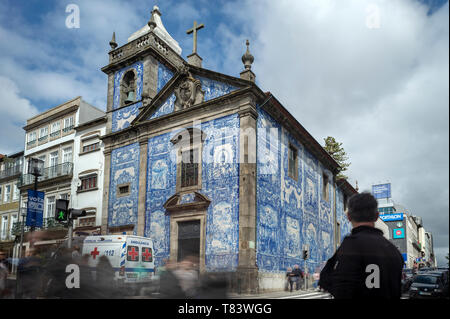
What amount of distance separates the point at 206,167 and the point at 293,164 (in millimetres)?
5918

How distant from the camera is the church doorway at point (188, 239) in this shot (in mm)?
18139

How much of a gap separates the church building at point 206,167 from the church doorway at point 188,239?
0.05m

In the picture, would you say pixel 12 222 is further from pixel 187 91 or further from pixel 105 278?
pixel 105 278

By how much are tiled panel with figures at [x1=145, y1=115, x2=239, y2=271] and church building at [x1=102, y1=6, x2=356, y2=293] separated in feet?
0.17

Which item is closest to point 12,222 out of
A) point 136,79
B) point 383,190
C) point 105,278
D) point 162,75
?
point 136,79

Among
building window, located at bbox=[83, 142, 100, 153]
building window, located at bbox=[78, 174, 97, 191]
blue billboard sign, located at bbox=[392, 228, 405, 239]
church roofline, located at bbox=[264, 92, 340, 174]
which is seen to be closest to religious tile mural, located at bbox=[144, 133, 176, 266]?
building window, located at bbox=[78, 174, 97, 191]

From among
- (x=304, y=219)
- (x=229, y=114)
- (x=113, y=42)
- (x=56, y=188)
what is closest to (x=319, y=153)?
(x=304, y=219)

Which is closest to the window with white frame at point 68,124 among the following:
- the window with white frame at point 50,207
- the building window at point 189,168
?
the window with white frame at point 50,207

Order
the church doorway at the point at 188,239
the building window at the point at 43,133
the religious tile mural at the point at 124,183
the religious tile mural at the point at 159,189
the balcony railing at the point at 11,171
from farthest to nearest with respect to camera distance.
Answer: the balcony railing at the point at 11,171, the building window at the point at 43,133, the religious tile mural at the point at 124,183, the religious tile mural at the point at 159,189, the church doorway at the point at 188,239

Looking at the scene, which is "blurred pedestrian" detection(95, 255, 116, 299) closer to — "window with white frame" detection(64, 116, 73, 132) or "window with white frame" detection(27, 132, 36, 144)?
"window with white frame" detection(64, 116, 73, 132)

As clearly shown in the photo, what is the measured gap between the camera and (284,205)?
20.2 m

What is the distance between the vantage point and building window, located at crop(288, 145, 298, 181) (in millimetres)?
21688

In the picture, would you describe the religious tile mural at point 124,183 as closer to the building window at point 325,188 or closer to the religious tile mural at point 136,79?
the religious tile mural at point 136,79
